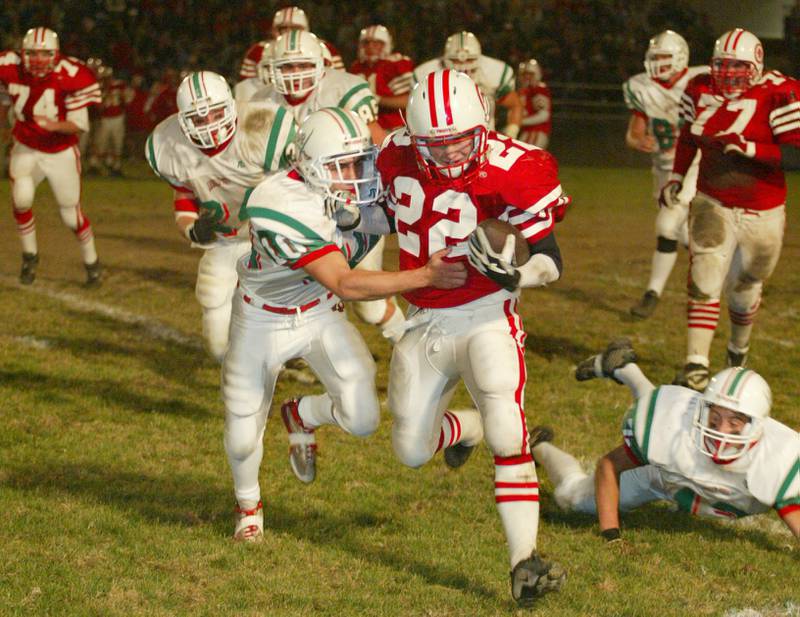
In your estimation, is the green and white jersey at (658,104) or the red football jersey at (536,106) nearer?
the green and white jersey at (658,104)

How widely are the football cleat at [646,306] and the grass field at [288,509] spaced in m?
0.11

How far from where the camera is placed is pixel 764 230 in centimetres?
607

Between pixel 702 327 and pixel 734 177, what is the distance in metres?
0.77

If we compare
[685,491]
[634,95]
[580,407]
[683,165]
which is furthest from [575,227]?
[685,491]

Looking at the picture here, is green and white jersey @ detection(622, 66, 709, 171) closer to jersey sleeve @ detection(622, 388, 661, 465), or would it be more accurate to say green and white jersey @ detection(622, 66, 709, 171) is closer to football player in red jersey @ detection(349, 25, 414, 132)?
football player in red jersey @ detection(349, 25, 414, 132)

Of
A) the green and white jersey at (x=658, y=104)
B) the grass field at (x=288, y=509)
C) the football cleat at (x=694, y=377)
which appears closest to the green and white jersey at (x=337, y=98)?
the grass field at (x=288, y=509)

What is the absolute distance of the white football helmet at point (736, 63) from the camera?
585 cm

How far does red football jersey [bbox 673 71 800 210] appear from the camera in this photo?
19.2 feet

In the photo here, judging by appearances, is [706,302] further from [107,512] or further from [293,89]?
[107,512]

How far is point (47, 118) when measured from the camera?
835 centimetres

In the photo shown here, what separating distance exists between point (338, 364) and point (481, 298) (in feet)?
1.94

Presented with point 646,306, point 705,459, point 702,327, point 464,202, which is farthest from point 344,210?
point 646,306

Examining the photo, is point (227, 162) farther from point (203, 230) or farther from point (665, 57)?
point (665, 57)

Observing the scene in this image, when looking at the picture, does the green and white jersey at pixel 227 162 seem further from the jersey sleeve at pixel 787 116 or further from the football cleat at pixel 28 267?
the football cleat at pixel 28 267
